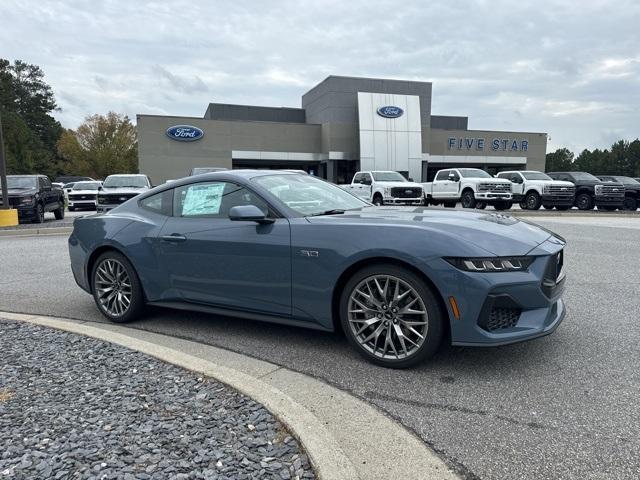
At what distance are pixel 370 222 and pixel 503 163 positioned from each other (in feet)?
160

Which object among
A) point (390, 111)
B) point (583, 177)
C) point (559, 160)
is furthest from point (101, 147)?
point (559, 160)

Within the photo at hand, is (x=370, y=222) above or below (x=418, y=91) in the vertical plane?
below

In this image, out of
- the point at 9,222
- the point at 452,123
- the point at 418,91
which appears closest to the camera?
the point at 9,222

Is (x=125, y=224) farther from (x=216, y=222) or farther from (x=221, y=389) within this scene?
(x=221, y=389)

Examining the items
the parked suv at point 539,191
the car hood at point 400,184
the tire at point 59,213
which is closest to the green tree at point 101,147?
the tire at point 59,213

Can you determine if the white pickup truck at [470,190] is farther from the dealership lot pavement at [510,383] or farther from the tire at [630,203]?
the dealership lot pavement at [510,383]

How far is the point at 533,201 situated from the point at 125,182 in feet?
55.6

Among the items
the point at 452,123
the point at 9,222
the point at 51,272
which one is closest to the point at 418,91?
the point at 452,123

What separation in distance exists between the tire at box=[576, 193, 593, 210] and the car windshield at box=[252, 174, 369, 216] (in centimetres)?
2120

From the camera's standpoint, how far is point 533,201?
72.2 feet

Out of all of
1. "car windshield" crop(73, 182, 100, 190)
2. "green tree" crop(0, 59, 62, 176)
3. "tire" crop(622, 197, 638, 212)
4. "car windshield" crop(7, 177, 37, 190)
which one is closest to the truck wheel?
"tire" crop(622, 197, 638, 212)

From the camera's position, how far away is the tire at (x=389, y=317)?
11.4ft

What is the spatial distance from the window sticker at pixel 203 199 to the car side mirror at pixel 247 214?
53 cm

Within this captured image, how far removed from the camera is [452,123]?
5950 cm
